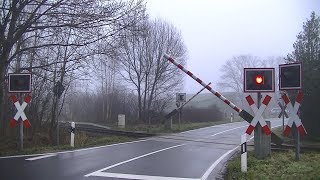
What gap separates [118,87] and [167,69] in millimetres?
8935

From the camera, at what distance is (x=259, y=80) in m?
12.6

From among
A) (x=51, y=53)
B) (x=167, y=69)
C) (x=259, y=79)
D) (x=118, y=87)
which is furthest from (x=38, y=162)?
(x=118, y=87)

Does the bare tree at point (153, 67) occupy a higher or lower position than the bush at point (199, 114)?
higher

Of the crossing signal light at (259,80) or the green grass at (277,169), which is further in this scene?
the crossing signal light at (259,80)

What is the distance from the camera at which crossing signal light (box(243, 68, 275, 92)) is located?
12.6 meters

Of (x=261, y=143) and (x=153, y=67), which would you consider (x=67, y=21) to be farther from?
(x=153, y=67)

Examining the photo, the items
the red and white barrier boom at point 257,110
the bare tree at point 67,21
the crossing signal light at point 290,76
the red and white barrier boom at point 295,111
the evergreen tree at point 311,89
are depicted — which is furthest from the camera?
the evergreen tree at point 311,89

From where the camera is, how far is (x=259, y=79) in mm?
12656

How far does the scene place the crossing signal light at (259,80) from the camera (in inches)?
496

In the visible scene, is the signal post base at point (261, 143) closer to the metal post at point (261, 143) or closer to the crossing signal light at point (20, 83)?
the metal post at point (261, 143)

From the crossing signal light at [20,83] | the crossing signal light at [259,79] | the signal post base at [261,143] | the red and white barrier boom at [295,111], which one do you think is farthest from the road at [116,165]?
the crossing signal light at [20,83]

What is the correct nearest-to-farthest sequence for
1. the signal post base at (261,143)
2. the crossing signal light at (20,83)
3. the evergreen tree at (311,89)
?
the signal post base at (261,143)
the crossing signal light at (20,83)
the evergreen tree at (311,89)

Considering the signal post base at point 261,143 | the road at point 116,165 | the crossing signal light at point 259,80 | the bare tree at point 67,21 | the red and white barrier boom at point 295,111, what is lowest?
the road at point 116,165

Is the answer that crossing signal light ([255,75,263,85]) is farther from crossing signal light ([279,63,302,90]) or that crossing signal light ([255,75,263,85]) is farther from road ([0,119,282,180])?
road ([0,119,282,180])
